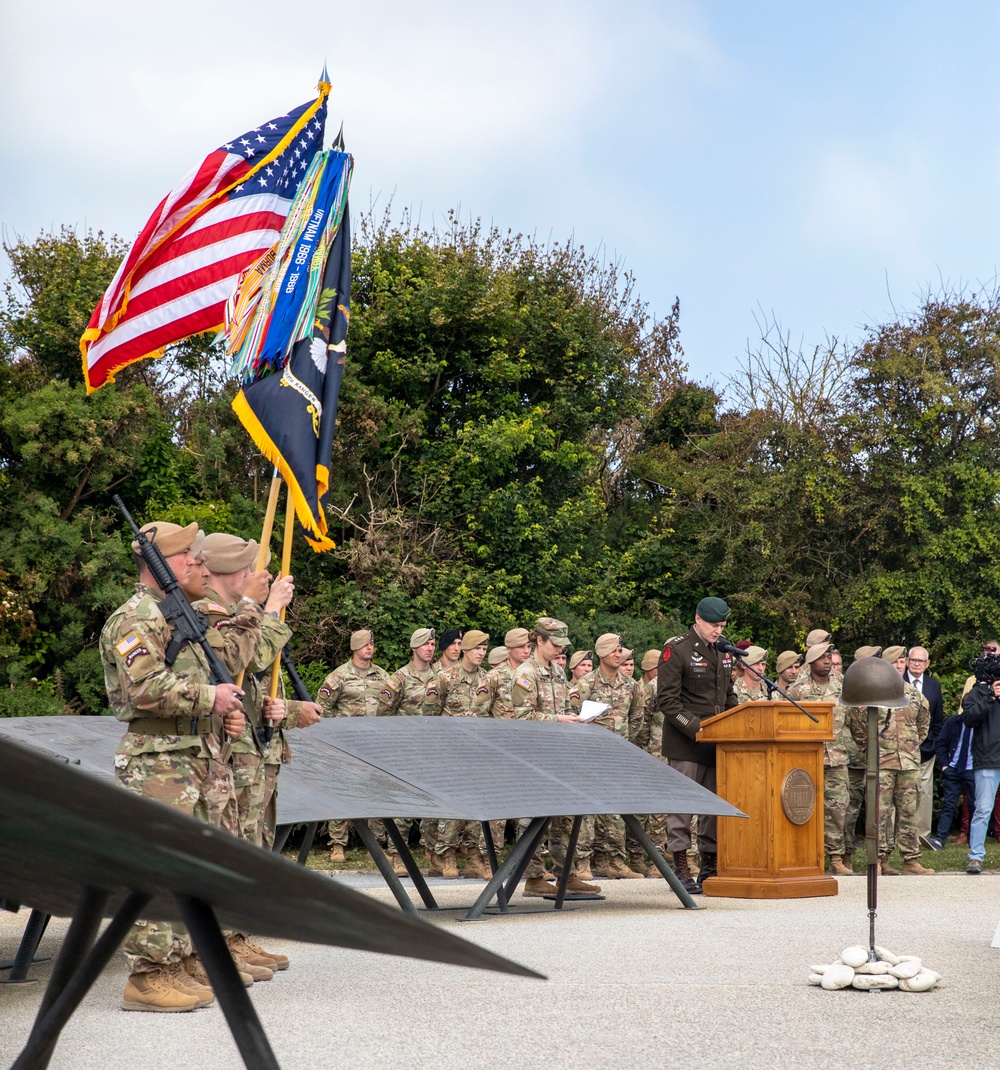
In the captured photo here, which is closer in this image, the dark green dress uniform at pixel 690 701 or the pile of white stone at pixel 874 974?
the pile of white stone at pixel 874 974

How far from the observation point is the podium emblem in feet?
35.7

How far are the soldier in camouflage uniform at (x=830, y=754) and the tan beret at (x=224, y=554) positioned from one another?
8.56m

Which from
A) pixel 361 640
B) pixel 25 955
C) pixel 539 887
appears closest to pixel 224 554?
pixel 25 955

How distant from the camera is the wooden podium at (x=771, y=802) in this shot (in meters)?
10.9

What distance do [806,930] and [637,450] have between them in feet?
72.4

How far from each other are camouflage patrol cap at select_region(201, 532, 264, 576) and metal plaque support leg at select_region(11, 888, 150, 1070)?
4683 mm

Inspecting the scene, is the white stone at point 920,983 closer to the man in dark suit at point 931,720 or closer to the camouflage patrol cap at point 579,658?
the man in dark suit at point 931,720

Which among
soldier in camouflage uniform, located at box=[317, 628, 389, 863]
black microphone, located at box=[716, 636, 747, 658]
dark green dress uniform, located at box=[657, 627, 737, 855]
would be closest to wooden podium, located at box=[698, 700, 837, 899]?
black microphone, located at box=[716, 636, 747, 658]

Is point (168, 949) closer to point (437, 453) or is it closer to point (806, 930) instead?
point (806, 930)

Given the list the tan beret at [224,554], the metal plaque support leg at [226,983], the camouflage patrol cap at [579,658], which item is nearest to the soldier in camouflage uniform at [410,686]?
the camouflage patrol cap at [579,658]

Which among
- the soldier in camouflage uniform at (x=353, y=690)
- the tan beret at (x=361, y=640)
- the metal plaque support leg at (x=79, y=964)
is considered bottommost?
the soldier in camouflage uniform at (x=353, y=690)

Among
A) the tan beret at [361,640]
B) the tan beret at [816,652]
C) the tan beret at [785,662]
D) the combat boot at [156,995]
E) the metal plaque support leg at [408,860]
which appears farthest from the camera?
the tan beret at [785,662]

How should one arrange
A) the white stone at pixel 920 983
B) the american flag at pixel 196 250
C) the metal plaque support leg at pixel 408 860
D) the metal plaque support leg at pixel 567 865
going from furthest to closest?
the metal plaque support leg at pixel 567 865
the metal plaque support leg at pixel 408 860
the american flag at pixel 196 250
the white stone at pixel 920 983

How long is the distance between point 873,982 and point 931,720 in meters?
9.99
